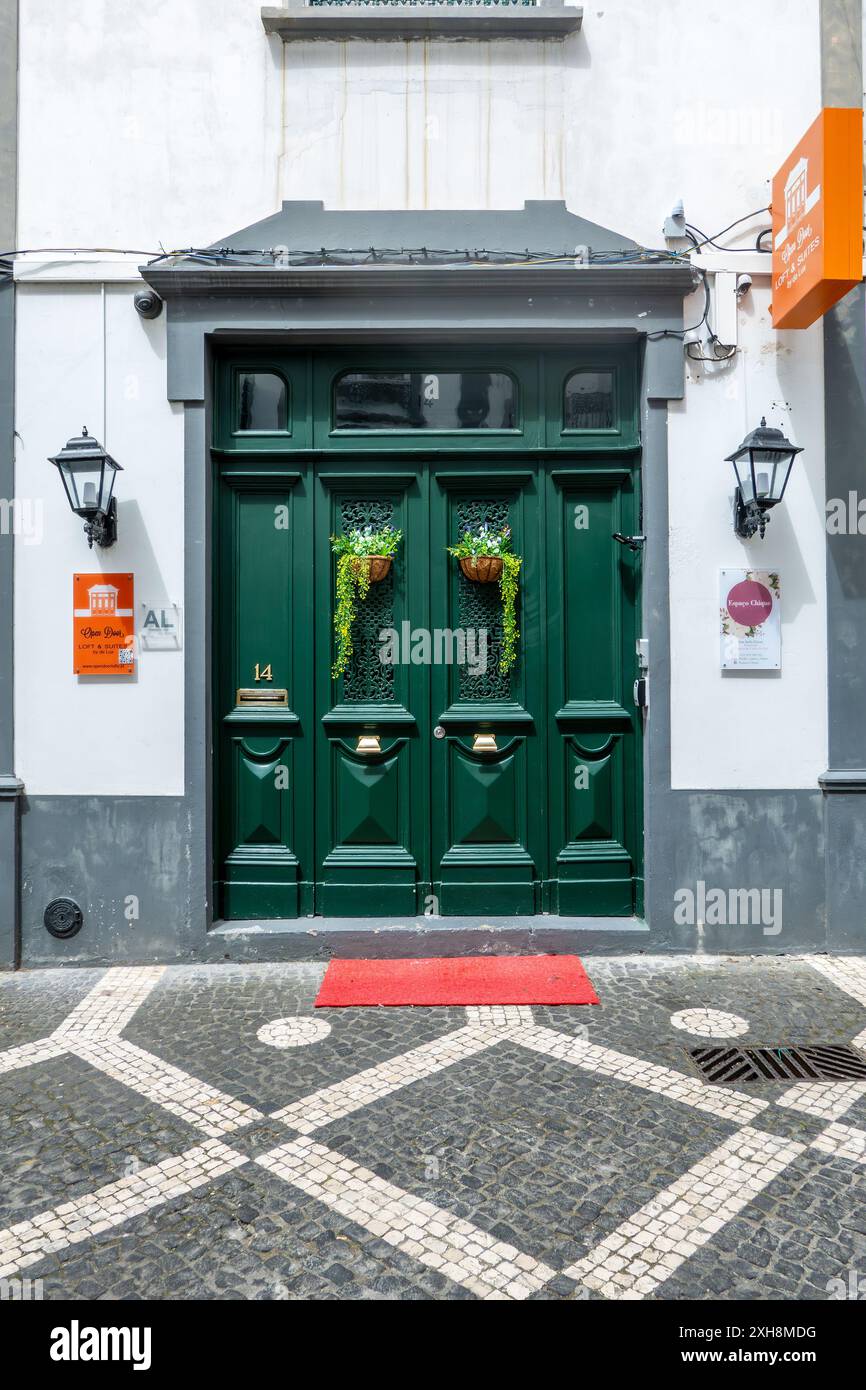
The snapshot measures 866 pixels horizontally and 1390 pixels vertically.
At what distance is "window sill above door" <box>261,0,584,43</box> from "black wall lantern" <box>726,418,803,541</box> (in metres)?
2.74

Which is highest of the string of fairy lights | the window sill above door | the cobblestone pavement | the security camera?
the window sill above door

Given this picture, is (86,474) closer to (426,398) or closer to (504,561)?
(426,398)

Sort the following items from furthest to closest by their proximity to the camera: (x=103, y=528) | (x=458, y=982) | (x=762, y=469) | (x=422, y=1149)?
(x=103, y=528), (x=762, y=469), (x=458, y=982), (x=422, y=1149)

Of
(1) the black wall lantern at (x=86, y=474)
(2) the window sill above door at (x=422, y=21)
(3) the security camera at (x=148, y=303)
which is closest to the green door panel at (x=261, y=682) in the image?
(1) the black wall lantern at (x=86, y=474)

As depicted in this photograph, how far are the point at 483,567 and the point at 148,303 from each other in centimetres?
258

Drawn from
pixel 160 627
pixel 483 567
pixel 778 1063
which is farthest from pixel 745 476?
pixel 160 627

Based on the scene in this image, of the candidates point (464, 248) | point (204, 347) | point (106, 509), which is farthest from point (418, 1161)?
point (464, 248)

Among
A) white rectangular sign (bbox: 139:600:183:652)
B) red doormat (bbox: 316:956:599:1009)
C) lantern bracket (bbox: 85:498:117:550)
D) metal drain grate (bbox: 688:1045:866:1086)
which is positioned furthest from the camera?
white rectangular sign (bbox: 139:600:183:652)

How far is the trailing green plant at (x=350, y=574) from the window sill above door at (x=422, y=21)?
2.99 m

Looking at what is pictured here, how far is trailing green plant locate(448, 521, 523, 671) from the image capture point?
5348mm

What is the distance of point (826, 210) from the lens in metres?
4.41

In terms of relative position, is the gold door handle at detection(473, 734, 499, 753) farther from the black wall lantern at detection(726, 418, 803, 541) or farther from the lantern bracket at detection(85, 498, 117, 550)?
the lantern bracket at detection(85, 498, 117, 550)

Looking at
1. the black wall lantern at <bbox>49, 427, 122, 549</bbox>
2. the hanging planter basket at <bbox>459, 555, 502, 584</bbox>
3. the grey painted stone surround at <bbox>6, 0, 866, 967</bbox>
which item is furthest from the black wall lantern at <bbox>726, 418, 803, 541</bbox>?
the black wall lantern at <bbox>49, 427, 122, 549</bbox>
